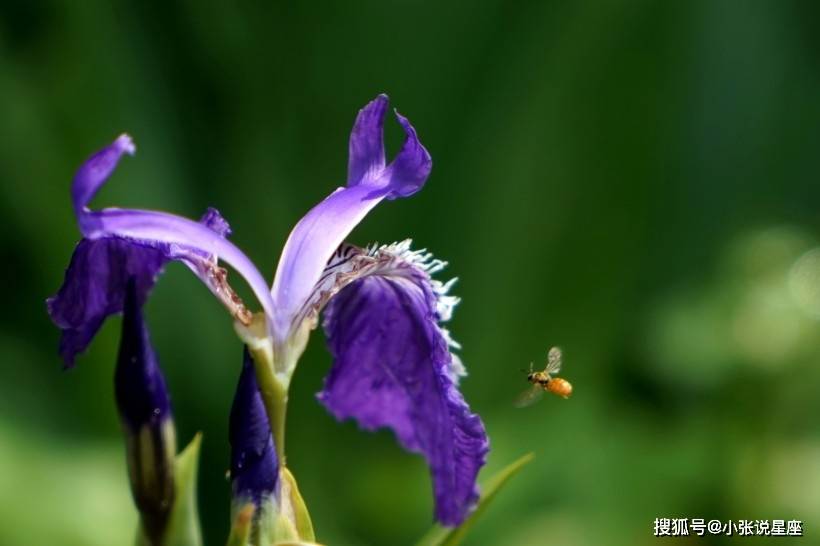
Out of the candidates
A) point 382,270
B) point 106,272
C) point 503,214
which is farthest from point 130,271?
point 503,214

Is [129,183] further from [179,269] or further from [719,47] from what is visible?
[719,47]

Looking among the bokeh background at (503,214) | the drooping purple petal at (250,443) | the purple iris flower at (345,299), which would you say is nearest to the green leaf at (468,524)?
the purple iris flower at (345,299)

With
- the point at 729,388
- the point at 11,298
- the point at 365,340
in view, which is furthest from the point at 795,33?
the point at 365,340

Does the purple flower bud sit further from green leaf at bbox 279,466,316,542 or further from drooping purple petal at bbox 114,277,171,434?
green leaf at bbox 279,466,316,542

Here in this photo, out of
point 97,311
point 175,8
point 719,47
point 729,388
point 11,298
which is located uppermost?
point 175,8

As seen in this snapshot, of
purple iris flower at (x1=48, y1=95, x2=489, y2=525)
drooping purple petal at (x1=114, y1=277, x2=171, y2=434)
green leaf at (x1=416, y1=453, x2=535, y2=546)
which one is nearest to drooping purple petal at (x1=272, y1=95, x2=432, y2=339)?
purple iris flower at (x1=48, y1=95, x2=489, y2=525)

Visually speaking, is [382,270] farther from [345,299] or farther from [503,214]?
[503,214]

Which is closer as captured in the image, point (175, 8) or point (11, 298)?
point (11, 298)

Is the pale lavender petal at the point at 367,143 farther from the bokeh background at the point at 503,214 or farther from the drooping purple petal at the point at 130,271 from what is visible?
the bokeh background at the point at 503,214
